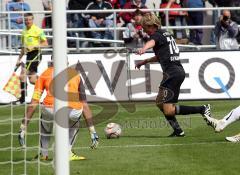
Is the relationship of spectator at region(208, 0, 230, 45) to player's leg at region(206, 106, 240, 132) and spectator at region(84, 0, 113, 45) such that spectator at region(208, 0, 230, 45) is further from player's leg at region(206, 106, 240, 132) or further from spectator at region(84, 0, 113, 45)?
player's leg at region(206, 106, 240, 132)

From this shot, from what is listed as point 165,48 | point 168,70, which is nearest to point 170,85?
point 168,70

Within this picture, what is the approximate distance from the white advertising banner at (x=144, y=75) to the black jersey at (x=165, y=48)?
7396mm

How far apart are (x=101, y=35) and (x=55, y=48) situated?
17883 millimetres

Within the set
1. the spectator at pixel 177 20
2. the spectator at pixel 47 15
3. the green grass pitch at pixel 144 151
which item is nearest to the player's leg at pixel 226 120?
the green grass pitch at pixel 144 151

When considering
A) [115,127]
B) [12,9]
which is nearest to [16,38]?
[12,9]

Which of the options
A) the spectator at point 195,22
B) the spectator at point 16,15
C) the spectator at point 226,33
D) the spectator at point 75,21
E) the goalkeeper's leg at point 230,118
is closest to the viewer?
the goalkeeper's leg at point 230,118

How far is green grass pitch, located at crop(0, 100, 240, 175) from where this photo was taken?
43.3 ft

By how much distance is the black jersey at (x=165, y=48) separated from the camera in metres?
16.6

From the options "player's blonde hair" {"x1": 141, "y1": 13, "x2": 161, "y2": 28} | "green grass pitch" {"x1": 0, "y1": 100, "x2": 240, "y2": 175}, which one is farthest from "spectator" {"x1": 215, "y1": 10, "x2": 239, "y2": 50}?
"player's blonde hair" {"x1": 141, "y1": 13, "x2": 161, "y2": 28}

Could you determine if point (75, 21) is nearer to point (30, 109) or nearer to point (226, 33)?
point (226, 33)

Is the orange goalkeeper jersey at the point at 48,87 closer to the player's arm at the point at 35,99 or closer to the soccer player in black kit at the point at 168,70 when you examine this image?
the player's arm at the point at 35,99

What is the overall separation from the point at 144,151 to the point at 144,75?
9.49 metres

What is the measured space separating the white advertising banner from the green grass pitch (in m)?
3.64

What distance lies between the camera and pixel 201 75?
80.6ft
